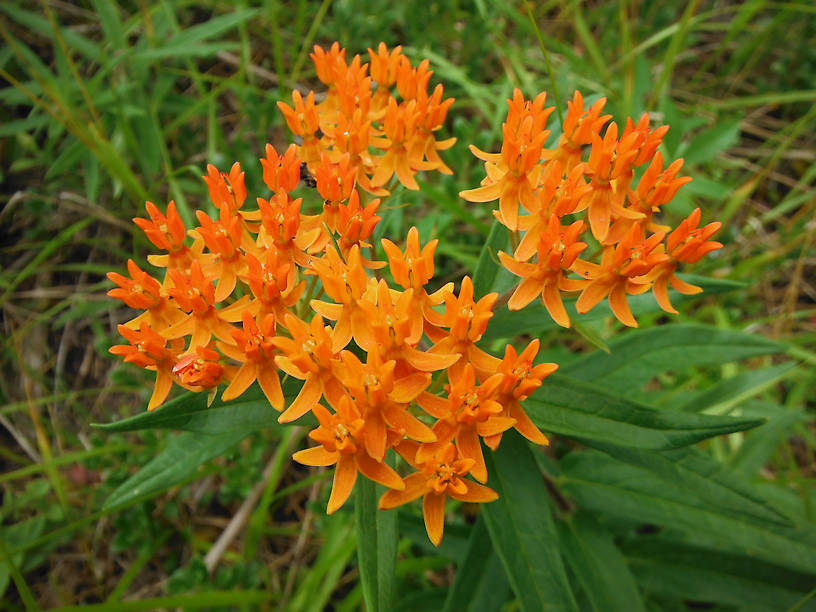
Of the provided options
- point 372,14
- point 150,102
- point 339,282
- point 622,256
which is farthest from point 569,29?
point 339,282

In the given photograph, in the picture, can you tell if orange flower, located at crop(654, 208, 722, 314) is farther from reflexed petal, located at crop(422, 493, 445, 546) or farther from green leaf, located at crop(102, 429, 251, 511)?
green leaf, located at crop(102, 429, 251, 511)

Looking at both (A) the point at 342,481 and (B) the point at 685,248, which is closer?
(A) the point at 342,481

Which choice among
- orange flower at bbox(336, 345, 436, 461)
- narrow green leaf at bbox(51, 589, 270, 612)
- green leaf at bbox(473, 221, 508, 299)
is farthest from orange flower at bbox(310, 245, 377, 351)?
narrow green leaf at bbox(51, 589, 270, 612)

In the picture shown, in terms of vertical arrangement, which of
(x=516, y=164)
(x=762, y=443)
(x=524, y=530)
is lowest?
(x=762, y=443)

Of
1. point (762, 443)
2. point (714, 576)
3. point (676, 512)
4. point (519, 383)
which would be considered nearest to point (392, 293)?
point (519, 383)

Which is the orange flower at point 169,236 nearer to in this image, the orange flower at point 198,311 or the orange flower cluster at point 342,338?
the orange flower cluster at point 342,338

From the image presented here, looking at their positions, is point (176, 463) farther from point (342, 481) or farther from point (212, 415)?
point (342, 481)

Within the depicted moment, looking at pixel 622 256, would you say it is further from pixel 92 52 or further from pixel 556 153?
pixel 92 52

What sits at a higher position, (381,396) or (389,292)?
(389,292)

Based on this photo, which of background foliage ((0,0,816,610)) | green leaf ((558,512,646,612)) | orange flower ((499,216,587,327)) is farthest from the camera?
green leaf ((558,512,646,612))
